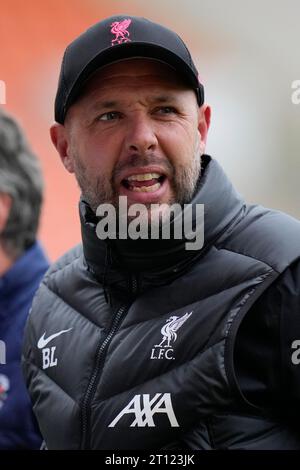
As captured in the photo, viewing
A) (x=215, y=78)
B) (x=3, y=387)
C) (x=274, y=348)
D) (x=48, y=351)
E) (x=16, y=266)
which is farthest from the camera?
(x=215, y=78)

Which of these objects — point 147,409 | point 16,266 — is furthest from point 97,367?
point 16,266

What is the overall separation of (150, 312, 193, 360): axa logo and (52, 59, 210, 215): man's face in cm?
23

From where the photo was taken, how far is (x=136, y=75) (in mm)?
1294

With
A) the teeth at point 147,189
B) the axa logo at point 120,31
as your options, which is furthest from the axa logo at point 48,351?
the axa logo at point 120,31

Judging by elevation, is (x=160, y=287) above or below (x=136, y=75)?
below

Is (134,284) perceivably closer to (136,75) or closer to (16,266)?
(136,75)

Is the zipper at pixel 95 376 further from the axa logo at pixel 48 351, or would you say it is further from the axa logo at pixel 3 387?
the axa logo at pixel 3 387

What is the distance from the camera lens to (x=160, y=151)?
1.28m

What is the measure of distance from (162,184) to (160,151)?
7 cm

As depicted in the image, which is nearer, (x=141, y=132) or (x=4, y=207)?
(x=141, y=132)

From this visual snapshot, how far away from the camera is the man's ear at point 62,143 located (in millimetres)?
1482

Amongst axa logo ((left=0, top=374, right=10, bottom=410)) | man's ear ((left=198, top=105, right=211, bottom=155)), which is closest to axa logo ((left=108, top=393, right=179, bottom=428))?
man's ear ((left=198, top=105, right=211, bottom=155))

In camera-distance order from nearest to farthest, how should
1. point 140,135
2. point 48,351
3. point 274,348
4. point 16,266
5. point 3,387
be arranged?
1. point 274,348
2. point 140,135
3. point 48,351
4. point 3,387
5. point 16,266

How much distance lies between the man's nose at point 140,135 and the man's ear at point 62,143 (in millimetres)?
240
